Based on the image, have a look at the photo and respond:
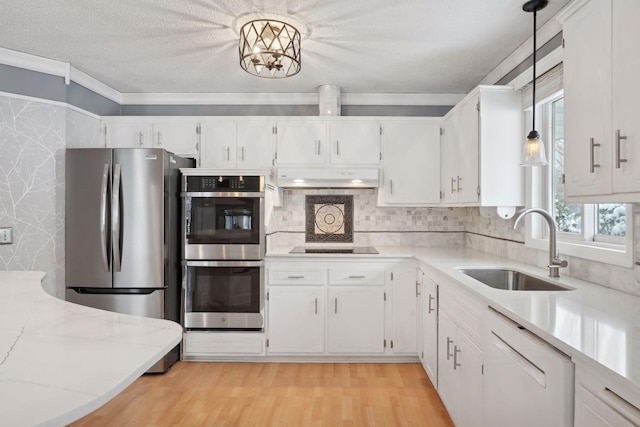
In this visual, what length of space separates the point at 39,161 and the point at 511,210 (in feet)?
11.6

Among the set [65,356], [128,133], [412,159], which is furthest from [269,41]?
[65,356]

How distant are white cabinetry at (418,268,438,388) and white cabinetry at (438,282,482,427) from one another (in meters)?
0.10

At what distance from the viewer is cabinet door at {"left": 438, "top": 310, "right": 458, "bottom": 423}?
7.48 ft

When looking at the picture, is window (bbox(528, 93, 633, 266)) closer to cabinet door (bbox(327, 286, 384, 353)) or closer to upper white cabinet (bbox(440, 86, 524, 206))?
upper white cabinet (bbox(440, 86, 524, 206))

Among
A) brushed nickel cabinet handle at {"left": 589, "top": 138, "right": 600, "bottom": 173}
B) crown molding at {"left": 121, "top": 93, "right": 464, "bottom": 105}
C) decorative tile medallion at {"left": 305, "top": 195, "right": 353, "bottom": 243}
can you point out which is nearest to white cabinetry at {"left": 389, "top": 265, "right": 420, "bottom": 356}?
decorative tile medallion at {"left": 305, "top": 195, "right": 353, "bottom": 243}

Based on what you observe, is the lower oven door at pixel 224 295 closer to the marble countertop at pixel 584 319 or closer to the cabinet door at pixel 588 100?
the marble countertop at pixel 584 319

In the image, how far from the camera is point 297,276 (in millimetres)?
3281

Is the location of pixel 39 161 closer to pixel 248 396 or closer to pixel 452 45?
pixel 248 396

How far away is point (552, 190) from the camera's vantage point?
253 centimetres

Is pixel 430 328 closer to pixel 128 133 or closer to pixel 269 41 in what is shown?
pixel 269 41

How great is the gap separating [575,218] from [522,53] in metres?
1.21

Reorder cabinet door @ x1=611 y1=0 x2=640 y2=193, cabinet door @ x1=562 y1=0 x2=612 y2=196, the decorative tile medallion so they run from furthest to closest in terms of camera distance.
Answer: the decorative tile medallion
cabinet door @ x1=562 y1=0 x2=612 y2=196
cabinet door @ x1=611 y1=0 x2=640 y2=193

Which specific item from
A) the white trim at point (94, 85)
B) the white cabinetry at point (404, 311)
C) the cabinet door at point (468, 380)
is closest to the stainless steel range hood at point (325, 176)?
the white cabinetry at point (404, 311)

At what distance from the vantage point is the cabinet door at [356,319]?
10.7 ft
